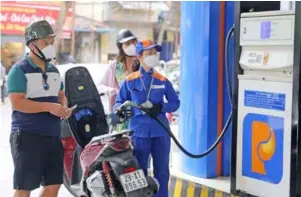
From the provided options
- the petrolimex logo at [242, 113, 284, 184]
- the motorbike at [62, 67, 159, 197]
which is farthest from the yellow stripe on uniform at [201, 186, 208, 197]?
the motorbike at [62, 67, 159, 197]

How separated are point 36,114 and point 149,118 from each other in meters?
0.74

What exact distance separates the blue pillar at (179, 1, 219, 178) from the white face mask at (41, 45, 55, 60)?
Result: 1.42 m

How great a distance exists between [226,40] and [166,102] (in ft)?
2.69

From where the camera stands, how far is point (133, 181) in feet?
Answer: 9.38

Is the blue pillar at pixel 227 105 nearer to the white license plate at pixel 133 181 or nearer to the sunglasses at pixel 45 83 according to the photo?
the white license plate at pixel 133 181

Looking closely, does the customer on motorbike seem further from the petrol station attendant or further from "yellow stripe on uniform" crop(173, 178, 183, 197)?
"yellow stripe on uniform" crop(173, 178, 183, 197)

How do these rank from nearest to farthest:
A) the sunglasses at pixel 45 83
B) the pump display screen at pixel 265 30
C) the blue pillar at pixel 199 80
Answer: the sunglasses at pixel 45 83, the pump display screen at pixel 265 30, the blue pillar at pixel 199 80

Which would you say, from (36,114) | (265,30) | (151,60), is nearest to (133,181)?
(36,114)

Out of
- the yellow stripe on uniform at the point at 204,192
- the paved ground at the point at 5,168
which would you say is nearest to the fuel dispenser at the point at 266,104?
the yellow stripe on uniform at the point at 204,192

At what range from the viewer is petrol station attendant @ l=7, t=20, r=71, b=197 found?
2.86m

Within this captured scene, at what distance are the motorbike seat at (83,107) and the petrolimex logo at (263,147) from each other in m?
1.05

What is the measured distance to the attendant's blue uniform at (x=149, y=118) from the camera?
128 inches

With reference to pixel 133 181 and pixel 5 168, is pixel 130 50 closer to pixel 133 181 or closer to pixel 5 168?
pixel 133 181

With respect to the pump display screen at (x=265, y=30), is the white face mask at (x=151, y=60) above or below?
below
